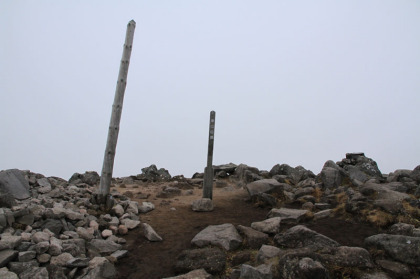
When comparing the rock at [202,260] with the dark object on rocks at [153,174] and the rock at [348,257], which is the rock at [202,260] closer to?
the rock at [348,257]

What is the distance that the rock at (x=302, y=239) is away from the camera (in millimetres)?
6316

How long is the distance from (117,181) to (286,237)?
482 inches

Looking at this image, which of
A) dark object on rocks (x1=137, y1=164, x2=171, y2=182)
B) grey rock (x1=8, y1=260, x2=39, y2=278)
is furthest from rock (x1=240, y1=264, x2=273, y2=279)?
dark object on rocks (x1=137, y1=164, x2=171, y2=182)

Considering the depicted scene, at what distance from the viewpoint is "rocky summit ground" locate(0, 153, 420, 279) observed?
5.45 metres

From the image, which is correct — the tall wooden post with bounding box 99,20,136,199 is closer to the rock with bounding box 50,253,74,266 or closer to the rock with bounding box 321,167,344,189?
Answer: the rock with bounding box 50,253,74,266

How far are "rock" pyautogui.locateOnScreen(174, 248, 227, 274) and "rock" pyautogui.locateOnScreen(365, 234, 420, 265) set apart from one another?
10.4 ft

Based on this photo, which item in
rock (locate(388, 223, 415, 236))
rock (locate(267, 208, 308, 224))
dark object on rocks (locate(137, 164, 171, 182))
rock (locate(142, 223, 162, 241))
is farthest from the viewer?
dark object on rocks (locate(137, 164, 171, 182))

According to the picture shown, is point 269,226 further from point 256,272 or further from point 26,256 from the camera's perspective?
point 26,256

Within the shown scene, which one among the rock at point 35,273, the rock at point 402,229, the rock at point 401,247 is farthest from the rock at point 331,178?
the rock at point 35,273

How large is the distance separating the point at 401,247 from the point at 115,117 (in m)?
8.80

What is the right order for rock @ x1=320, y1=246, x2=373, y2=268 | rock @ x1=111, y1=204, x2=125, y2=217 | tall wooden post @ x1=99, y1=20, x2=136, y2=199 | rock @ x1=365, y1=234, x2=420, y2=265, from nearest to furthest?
rock @ x1=320, y1=246, x2=373, y2=268, rock @ x1=365, y1=234, x2=420, y2=265, rock @ x1=111, y1=204, x2=125, y2=217, tall wooden post @ x1=99, y1=20, x2=136, y2=199

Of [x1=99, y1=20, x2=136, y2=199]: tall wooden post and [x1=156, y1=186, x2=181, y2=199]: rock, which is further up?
[x1=99, y1=20, x2=136, y2=199]: tall wooden post

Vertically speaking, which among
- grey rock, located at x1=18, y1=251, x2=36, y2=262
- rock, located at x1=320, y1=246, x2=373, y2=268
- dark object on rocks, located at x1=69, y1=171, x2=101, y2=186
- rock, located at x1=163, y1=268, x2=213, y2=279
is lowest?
rock, located at x1=163, y1=268, x2=213, y2=279

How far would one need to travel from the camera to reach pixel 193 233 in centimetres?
811
